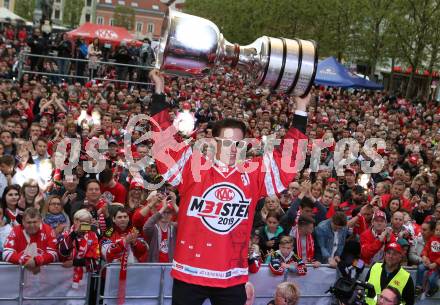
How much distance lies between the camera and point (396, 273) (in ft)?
22.8

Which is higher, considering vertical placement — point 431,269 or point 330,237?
point 330,237

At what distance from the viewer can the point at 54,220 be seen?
693cm

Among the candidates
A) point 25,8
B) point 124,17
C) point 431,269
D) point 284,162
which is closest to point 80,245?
point 284,162

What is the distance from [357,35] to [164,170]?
34.3 metres

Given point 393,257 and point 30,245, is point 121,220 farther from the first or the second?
point 393,257

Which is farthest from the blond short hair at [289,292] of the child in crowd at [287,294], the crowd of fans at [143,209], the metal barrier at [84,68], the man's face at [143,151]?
the metal barrier at [84,68]

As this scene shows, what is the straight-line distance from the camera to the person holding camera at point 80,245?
246 inches

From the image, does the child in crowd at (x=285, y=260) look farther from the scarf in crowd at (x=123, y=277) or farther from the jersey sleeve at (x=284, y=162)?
the jersey sleeve at (x=284, y=162)

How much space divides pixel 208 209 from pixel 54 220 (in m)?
3.02

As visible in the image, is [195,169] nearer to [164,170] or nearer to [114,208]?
[164,170]

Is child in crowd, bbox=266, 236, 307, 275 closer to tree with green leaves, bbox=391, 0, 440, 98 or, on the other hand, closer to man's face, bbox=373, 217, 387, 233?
man's face, bbox=373, 217, 387, 233

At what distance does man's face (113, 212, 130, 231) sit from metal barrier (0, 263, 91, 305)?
22.1 inches

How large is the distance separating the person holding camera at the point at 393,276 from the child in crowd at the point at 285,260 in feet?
2.35

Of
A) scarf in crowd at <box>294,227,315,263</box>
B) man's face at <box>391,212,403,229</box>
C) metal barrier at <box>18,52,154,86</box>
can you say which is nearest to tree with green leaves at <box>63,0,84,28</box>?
metal barrier at <box>18,52,154,86</box>
